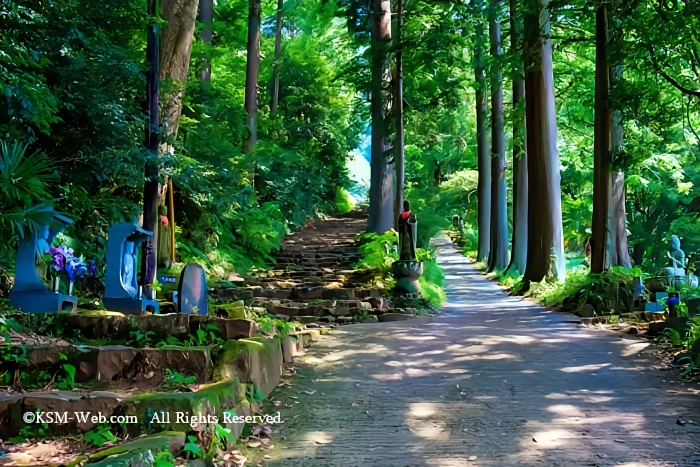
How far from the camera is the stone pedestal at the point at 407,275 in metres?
13.6

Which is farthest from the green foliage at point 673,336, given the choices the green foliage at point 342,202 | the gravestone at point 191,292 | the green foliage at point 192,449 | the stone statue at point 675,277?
the green foliage at point 342,202

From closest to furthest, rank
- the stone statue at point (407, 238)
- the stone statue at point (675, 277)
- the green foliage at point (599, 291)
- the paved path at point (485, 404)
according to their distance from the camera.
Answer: the paved path at point (485, 404) < the stone statue at point (675, 277) < the green foliage at point (599, 291) < the stone statue at point (407, 238)

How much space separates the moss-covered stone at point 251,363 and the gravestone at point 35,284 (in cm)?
213

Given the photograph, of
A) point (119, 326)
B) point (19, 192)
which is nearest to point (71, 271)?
point (19, 192)

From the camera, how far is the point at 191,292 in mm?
7309

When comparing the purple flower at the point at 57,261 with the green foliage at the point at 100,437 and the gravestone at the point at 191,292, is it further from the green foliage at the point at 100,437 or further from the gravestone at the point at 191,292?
the green foliage at the point at 100,437

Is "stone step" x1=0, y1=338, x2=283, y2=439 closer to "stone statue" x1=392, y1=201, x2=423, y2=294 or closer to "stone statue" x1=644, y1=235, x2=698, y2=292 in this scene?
"stone statue" x1=644, y1=235, x2=698, y2=292

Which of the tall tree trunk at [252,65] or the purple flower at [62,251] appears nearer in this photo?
the purple flower at [62,251]

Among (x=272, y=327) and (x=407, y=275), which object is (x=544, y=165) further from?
(x=272, y=327)

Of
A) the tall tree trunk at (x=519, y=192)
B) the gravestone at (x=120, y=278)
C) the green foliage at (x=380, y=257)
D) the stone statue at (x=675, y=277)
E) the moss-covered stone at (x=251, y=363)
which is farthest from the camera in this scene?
the tall tree trunk at (x=519, y=192)

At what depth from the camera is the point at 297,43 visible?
28.2 meters

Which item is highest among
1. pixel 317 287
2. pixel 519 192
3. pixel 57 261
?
pixel 519 192

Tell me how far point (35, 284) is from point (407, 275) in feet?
28.0

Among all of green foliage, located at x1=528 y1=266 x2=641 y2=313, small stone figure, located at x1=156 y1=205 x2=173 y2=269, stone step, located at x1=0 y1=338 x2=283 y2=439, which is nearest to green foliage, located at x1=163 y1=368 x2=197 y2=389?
stone step, located at x1=0 y1=338 x2=283 y2=439
